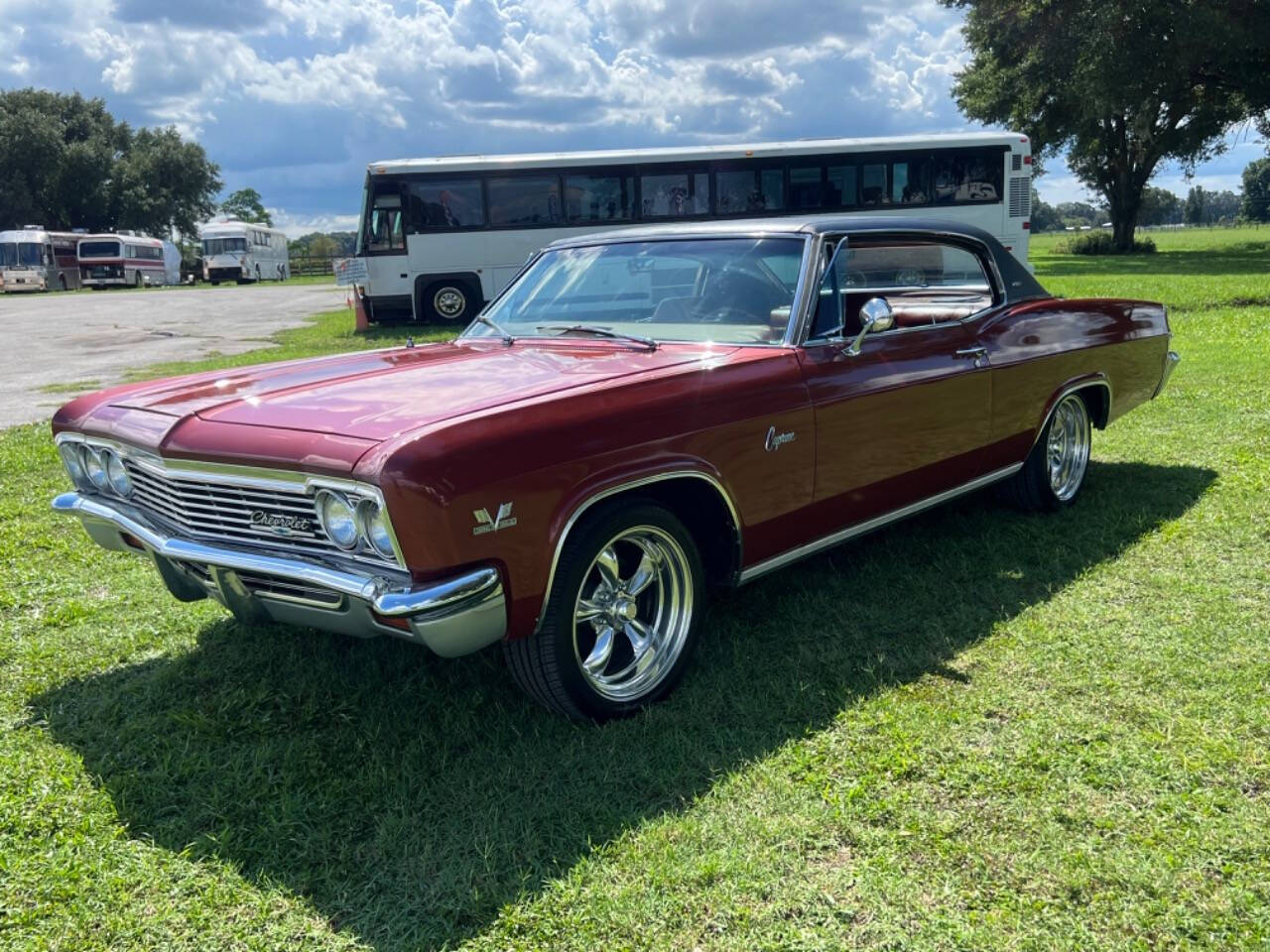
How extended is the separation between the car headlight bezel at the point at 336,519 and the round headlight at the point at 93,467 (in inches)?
48.6

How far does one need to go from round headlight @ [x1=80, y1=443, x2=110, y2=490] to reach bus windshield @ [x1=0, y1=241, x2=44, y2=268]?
46541 millimetres

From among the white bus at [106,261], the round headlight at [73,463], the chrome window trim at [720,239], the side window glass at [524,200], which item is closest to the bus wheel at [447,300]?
the side window glass at [524,200]

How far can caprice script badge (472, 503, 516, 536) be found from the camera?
8.71 ft

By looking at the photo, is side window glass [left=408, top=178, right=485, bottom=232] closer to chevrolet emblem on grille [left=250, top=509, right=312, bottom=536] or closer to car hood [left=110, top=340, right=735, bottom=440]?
car hood [left=110, top=340, right=735, bottom=440]

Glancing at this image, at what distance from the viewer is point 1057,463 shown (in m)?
5.34

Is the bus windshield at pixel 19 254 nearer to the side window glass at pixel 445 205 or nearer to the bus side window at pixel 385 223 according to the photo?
the bus side window at pixel 385 223

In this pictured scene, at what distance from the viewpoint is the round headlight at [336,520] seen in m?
2.72

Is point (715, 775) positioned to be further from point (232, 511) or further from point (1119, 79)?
point (1119, 79)

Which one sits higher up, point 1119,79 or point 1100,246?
point 1119,79

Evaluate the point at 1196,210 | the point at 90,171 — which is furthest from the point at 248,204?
the point at 1196,210

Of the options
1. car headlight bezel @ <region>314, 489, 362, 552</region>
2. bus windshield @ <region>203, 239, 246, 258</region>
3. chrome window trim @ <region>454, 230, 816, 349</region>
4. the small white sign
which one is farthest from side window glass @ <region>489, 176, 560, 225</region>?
bus windshield @ <region>203, 239, 246, 258</region>

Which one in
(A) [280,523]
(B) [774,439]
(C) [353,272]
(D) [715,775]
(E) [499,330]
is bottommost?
(D) [715,775]

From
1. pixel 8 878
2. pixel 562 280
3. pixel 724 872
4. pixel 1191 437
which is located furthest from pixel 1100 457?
pixel 8 878

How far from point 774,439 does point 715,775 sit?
1.16 m
